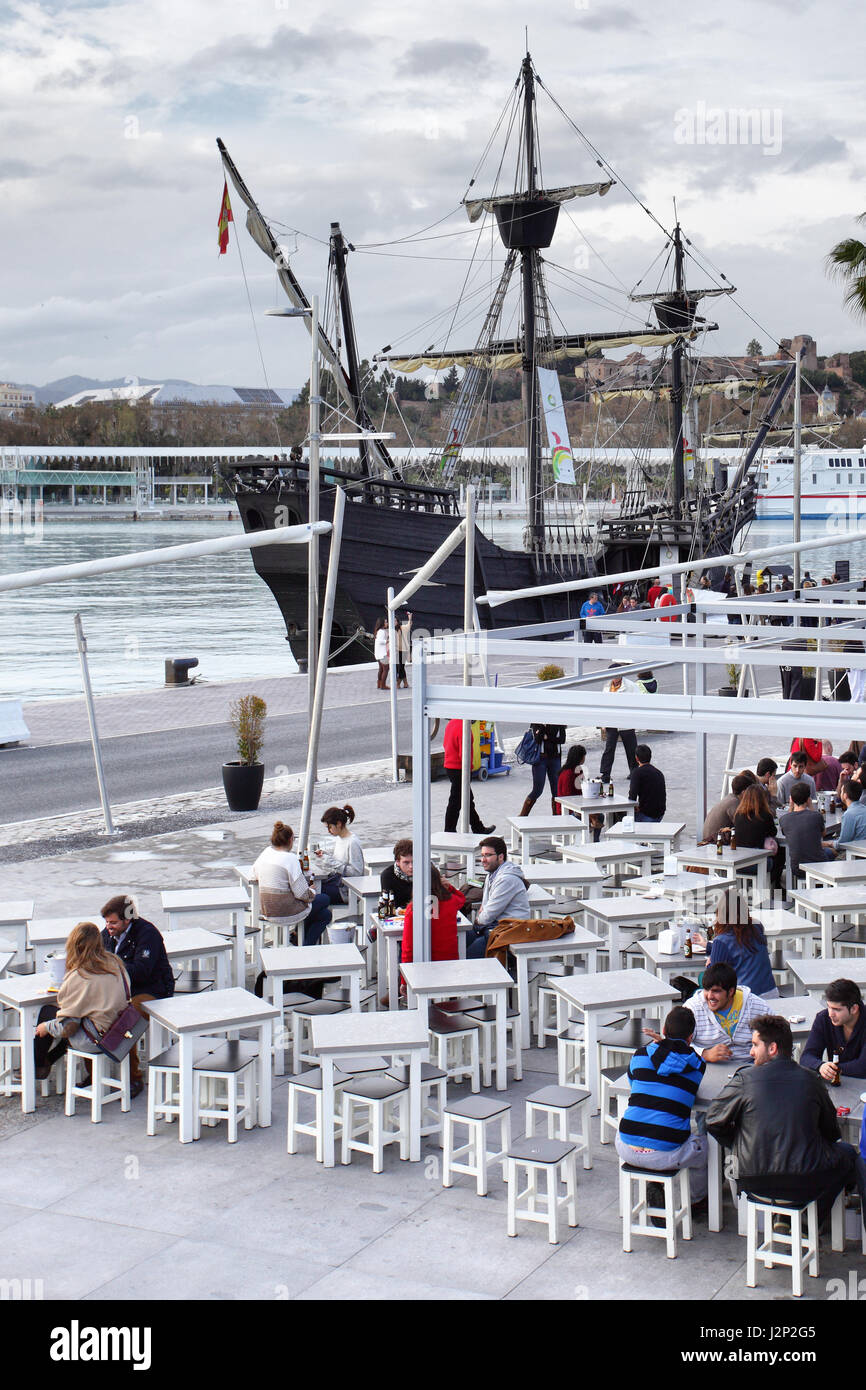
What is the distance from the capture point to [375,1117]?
23.3 feet

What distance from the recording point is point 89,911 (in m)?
12.2

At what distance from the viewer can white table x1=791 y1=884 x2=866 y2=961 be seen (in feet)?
32.4

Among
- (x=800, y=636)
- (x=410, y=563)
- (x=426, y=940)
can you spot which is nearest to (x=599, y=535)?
(x=410, y=563)

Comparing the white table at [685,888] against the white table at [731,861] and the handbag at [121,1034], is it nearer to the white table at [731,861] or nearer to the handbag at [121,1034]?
the white table at [731,861]

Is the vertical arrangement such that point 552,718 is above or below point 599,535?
below

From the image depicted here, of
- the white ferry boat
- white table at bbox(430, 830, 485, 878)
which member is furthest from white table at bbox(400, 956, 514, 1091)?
the white ferry boat

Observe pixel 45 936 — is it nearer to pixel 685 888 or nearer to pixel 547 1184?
pixel 547 1184

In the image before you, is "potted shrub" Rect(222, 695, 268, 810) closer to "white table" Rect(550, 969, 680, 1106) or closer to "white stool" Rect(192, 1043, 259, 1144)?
"white stool" Rect(192, 1043, 259, 1144)

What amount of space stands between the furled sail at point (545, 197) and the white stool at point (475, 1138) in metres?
43.1

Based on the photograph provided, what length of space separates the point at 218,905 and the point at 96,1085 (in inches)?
90.5

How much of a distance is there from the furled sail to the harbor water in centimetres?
1740

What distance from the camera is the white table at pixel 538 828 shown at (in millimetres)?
→ 12758

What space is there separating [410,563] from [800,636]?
30942mm
